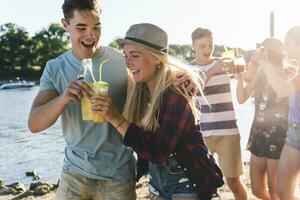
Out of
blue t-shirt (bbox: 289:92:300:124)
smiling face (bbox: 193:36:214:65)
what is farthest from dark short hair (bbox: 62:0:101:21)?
smiling face (bbox: 193:36:214:65)

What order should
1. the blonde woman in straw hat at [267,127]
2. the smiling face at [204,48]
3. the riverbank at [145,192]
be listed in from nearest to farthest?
the blonde woman in straw hat at [267,127] → the smiling face at [204,48] → the riverbank at [145,192]

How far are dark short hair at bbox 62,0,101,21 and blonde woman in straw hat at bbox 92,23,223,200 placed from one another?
39 centimetres

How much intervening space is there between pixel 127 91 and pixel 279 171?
6.75 ft

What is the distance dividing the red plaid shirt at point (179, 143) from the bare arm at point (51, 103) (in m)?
0.40

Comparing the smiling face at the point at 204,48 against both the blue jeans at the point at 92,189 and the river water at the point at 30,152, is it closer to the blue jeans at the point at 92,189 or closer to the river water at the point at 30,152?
the blue jeans at the point at 92,189

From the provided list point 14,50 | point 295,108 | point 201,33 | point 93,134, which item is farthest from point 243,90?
point 14,50

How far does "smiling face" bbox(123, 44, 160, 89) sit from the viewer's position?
3.43 metres

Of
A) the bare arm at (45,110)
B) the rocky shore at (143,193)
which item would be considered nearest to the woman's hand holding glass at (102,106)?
the bare arm at (45,110)

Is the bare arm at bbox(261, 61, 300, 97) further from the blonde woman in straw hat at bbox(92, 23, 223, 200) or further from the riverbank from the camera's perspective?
the riverbank

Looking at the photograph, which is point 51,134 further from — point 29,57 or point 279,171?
point 29,57

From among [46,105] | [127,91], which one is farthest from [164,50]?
[46,105]

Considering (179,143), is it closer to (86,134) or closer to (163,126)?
(163,126)

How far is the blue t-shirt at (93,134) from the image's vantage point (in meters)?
3.67

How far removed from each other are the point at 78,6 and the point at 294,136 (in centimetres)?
249
